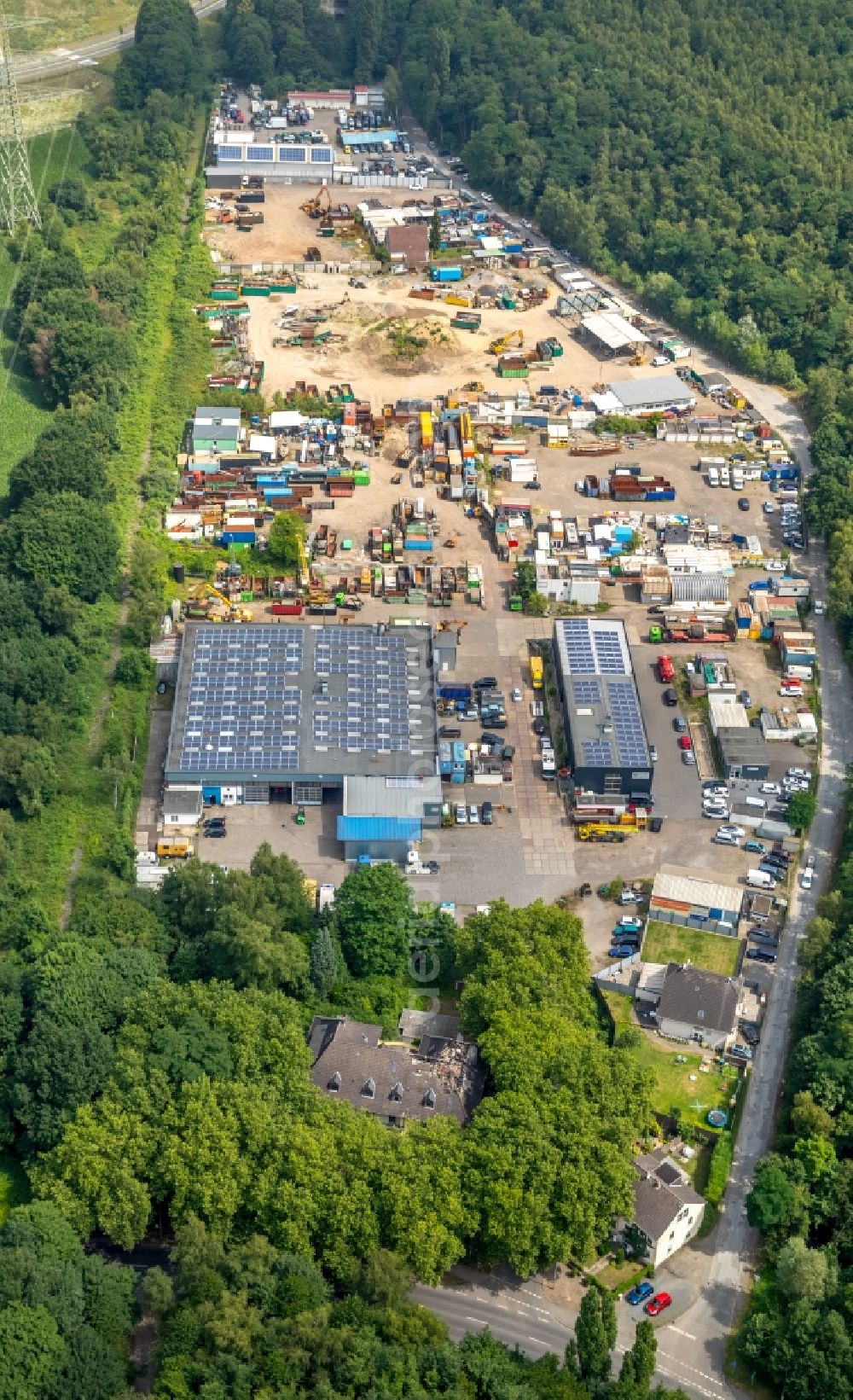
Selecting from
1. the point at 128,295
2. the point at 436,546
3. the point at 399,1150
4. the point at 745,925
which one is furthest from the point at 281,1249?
the point at 128,295

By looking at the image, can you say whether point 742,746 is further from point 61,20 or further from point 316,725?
point 61,20

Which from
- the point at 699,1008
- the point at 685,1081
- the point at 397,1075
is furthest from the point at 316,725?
the point at 685,1081

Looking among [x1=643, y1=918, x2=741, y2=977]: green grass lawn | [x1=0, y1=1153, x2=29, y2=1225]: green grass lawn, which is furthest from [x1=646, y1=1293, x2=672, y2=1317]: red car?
[x1=0, y1=1153, x2=29, y2=1225]: green grass lawn

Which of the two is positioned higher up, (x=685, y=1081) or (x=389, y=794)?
(x=389, y=794)

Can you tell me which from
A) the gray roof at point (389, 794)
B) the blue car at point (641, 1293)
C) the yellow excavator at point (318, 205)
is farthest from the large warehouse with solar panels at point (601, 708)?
the yellow excavator at point (318, 205)

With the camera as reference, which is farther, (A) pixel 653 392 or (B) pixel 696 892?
(A) pixel 653 392

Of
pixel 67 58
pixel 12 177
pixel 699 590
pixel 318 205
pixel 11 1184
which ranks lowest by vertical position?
pixel 11 1184
